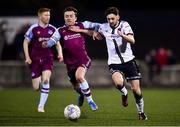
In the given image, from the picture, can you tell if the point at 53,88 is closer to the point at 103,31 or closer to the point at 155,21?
the point at 155,21

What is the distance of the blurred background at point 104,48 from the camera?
100ft

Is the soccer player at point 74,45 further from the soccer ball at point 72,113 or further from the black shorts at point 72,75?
the soccer ball at point 72,113

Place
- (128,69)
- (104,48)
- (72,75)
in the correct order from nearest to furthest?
(128,69), (72,75), (104,48)

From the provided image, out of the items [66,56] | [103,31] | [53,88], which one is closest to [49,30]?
[66,56]

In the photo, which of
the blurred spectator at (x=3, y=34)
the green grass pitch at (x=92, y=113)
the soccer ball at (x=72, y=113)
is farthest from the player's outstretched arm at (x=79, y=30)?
the blurred spectator at (x=3, y=34)

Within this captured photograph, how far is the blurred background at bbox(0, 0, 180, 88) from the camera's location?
3050 centimetres

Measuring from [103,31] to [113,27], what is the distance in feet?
0.94

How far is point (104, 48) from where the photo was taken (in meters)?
30.6

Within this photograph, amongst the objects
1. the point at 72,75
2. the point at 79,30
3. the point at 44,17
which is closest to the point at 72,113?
the point at 79,30

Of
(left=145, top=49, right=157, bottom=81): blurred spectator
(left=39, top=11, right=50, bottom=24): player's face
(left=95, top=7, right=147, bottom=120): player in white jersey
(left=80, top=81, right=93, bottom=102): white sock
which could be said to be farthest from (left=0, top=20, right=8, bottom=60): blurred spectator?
(left=95, top=7, right=147, bottom=120): player in white jersey

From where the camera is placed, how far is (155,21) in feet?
102

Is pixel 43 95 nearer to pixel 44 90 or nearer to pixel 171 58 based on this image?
pixel 44 90

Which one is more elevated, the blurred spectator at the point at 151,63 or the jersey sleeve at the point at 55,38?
the jersey sleeve at the point at 55,38

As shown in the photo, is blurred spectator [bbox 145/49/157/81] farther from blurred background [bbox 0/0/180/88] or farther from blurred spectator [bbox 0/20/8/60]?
blurred spectator [bbox 0/20/8/60]
